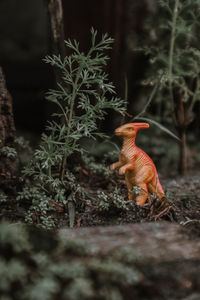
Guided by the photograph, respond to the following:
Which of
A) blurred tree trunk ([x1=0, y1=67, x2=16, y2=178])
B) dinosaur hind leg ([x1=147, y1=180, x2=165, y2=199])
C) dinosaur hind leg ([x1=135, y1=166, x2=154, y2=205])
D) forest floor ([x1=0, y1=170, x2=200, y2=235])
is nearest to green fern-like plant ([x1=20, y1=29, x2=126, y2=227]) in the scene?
forest floor ([x1=0, y1=170, x2=200, y2=235])

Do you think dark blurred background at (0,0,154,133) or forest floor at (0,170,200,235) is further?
dark blurred background at (0,0,154,133)

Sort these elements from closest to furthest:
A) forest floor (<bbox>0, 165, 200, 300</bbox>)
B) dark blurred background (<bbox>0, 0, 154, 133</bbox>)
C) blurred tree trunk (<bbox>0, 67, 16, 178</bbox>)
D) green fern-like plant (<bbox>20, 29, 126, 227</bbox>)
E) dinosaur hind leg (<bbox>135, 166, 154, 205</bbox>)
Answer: forest floor (<bbox>0, 165, 200, 300</bbox>) < green fern-like plant (<bbox>20, 29, 126, 227</bbox>) < dinosaur hind leg (<bbox>135, 166, 154, 205</bbox>) < blurred tree trunk (<bbox>0, 67, 16, 178</bbox>) < dark blurred background (<bbox>0, 0, 154, 133</bbox>)

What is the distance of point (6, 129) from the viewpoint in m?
3.11

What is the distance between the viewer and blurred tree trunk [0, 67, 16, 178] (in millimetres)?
3014

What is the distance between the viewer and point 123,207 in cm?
266

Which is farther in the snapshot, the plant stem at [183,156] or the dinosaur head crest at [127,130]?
the plant stem at [183,156]

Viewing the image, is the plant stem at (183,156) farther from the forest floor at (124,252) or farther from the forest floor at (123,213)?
the forest floor at (124,252)

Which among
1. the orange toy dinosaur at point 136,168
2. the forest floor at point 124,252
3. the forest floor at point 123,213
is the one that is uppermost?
the orange toy dinosaur at point 136,168

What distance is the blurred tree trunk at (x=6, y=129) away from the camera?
301 cm

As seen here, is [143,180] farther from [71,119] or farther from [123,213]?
[71,119]

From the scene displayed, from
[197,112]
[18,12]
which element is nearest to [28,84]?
[18,12]

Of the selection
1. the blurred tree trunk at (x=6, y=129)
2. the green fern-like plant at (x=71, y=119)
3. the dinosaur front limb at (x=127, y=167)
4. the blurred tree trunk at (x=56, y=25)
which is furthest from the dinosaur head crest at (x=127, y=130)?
the blurred tree trunk at (x=6, y=129)

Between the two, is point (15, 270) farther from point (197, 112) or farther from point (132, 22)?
point (132, 22)

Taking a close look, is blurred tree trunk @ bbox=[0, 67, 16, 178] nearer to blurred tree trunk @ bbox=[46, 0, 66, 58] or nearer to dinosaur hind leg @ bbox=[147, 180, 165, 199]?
blurred tree trunk @ bbox=[46, 0, 66, 58]
